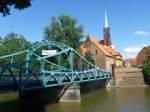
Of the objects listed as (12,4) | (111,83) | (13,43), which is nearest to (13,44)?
(13,43)

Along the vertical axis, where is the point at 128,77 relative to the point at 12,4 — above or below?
below

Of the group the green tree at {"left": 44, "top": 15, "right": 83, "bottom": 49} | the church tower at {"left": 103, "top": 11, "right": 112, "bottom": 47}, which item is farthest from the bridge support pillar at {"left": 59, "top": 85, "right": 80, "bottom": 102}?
the church tower at {"left": 103, "top": 11, "right": 112, "bottom": 47}

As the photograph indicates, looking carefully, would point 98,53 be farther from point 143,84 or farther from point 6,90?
point 6,90

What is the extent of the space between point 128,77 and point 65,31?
1539cm

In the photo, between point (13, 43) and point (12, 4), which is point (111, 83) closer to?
point (13, 43)

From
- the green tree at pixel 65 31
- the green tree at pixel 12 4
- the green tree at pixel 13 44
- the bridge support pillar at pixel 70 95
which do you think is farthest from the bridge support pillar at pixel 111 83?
the green tree at pixel 12 4

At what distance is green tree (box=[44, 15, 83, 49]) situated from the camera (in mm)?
57062

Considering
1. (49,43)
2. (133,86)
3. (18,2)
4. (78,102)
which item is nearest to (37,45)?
(49,43)

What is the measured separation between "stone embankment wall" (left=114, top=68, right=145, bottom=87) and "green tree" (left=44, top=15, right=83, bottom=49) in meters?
10.6

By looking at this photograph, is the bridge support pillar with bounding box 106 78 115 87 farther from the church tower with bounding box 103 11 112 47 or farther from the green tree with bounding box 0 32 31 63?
the church tower with bounding box 103 11 112 47

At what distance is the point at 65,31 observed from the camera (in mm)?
57156

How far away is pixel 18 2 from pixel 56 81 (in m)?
21.0

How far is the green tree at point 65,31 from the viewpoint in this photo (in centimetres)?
5706

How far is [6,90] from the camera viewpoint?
2347cm
